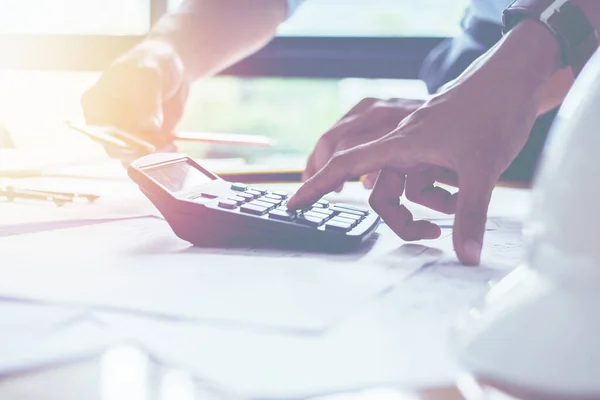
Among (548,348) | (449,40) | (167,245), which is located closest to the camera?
(548,348)

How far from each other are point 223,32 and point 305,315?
3.37 ft

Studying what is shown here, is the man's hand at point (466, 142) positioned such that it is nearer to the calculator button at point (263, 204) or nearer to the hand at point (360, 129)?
the calculator button at point (263, 204)

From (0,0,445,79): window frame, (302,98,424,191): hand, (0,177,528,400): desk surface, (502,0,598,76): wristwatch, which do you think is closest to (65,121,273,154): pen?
(302,98,424,191): hand

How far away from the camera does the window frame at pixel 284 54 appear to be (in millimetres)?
1266

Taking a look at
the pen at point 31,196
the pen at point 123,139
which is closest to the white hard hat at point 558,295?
the pen at point 31,196

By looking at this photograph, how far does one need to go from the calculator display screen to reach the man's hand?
3.7 inches

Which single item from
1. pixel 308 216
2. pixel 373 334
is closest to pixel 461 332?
pixel 373 334

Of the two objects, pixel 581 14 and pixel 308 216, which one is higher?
→ pixel 581 14

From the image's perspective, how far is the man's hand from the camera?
47cm

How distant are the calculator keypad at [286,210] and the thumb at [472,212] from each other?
3.2 inches

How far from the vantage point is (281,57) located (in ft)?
4.32

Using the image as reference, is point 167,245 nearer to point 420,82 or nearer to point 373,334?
point 373,334

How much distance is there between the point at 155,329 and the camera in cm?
29

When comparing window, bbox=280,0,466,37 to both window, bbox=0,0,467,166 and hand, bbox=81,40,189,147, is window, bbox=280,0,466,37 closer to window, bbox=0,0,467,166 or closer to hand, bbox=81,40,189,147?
window, bbox=0,0,467,166
